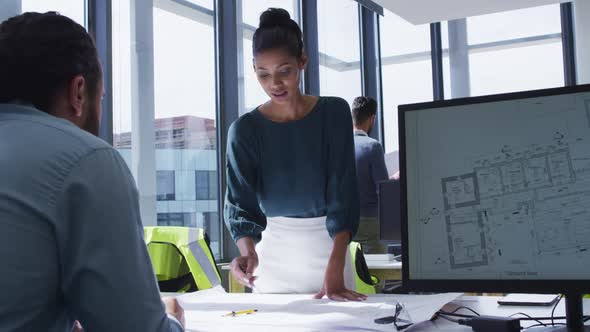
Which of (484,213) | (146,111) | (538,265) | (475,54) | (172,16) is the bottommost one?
(538,265)

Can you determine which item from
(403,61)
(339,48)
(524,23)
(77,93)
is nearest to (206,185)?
(339,48)

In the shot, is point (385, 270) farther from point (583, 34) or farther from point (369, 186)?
point (583, 34)

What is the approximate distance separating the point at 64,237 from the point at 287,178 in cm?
119

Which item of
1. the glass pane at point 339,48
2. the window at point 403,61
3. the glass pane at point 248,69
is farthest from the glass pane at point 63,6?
the window at point 403,61

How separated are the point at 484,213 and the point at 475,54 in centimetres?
792

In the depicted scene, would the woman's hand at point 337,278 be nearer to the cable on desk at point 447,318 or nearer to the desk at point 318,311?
the desk at point 318,311

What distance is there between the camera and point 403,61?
8.95 m

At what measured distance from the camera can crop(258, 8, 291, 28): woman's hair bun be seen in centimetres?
206

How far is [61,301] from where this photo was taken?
2.94 feet

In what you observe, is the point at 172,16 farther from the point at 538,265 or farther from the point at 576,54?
the point at 576,54

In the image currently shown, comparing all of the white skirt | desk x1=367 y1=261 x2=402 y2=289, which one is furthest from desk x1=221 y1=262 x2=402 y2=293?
the white skirt

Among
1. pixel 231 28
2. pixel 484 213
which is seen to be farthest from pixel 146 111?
pixel 484 213

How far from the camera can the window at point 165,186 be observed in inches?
181

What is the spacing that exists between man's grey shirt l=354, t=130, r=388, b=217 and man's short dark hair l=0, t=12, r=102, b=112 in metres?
3.66
